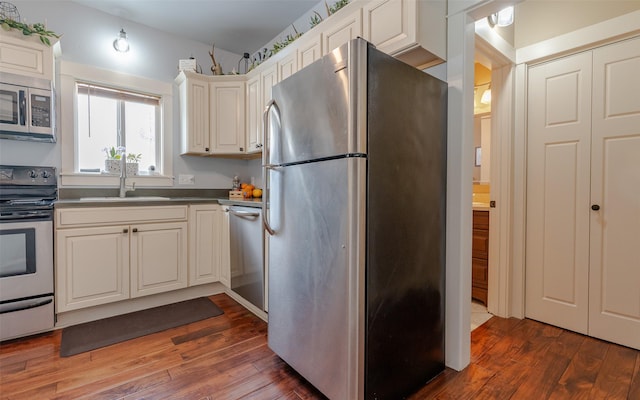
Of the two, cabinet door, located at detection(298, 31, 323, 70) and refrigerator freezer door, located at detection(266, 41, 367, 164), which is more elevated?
cabinet door, located at detection(298, 31, 323, 70)

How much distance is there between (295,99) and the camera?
156 centimetres

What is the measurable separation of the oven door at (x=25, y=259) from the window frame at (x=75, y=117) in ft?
2.51

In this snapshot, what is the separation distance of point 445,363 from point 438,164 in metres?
1.13

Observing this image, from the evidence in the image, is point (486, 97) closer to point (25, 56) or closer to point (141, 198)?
point (141, 198)

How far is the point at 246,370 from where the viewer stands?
1698 mm

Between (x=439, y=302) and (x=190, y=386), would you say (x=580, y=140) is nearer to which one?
(x=439, y=302)

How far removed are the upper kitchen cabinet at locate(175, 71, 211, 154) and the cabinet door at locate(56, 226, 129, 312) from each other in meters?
1.07

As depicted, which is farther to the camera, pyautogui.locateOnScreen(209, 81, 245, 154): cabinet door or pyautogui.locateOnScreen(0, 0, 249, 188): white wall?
pyautogui.locateOnScreen(209, 81, 245, 154): cabinet door

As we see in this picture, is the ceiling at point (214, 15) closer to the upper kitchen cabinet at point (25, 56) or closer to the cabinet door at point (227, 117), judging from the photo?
the cabinet door at point (227, 117)

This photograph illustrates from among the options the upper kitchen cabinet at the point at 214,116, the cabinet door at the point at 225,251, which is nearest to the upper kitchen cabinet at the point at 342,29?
the upper kitchen cabinet at the point at 214,116

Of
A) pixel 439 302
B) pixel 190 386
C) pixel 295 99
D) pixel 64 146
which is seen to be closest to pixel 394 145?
pixel 295 99

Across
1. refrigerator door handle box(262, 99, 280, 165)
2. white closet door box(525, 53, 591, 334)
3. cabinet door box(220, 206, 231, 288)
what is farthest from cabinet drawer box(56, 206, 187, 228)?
white closet door box(525, 53, 591, 334)

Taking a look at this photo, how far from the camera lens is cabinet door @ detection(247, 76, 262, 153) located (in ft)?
9.58

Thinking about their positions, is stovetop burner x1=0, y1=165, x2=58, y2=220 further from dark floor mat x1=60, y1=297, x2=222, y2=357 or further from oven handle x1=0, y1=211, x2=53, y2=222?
dark floor mat x1=60, y1=297, x2=222, y2=357
